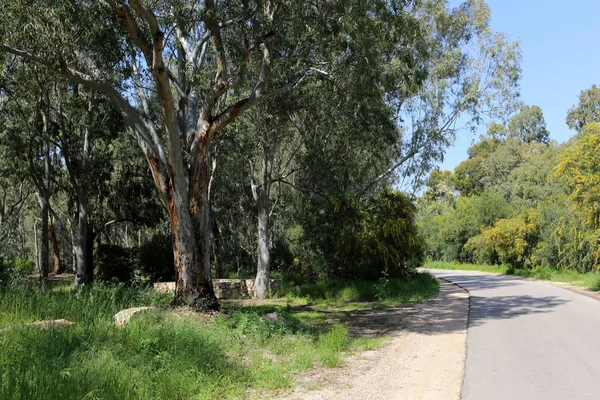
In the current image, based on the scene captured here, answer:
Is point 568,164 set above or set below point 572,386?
above

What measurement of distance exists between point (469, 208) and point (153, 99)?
109ft

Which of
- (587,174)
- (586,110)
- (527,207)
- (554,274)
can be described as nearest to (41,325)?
(587,174)

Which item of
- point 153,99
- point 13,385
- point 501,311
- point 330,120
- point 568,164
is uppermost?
point 153,99

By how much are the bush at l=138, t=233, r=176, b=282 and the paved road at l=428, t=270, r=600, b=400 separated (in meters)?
17.8

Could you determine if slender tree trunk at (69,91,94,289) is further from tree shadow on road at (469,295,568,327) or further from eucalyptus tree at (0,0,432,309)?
tree shadow on road at (469,295,568,327)

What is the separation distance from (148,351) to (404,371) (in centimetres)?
386

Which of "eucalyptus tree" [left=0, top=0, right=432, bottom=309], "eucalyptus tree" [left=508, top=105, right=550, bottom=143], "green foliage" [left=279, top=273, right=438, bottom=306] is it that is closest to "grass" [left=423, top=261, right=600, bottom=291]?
"green foliage" [left=279, top=273, right=438, bottom=306]

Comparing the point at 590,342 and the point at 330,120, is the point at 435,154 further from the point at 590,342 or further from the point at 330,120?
the point at 590,342

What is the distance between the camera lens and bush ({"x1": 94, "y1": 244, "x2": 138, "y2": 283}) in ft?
90.6

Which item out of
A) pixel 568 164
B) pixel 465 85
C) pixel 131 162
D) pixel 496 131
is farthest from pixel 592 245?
pixel 131 162

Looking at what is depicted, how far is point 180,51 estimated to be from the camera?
1577 cm

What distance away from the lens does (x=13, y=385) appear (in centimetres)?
501

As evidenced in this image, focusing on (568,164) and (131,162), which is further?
(131,162)

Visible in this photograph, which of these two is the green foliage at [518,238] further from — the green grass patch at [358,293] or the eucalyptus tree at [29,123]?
the eucalyptus tree at [29,123]
